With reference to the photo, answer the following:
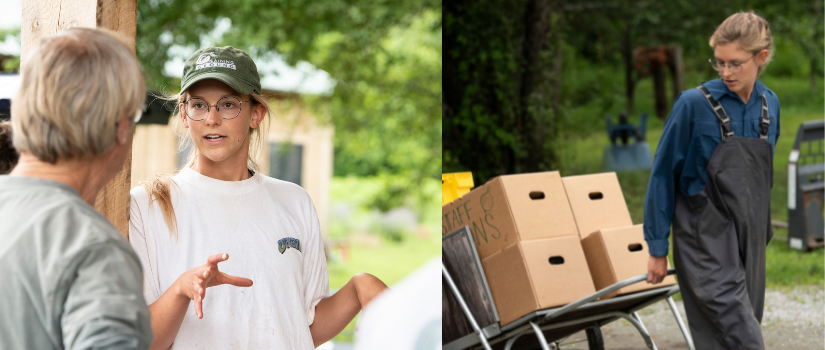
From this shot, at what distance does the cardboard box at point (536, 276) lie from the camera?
11.8 feet

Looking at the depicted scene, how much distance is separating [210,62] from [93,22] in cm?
36

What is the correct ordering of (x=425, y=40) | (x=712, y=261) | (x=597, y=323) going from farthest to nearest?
(x=425, y=40)
(x=597, y=323)
(x=712, y=261)

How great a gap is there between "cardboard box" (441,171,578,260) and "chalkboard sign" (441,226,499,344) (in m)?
0.12

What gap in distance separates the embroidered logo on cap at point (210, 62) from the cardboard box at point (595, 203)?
7.89ft

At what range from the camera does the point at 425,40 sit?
16156 millimetres

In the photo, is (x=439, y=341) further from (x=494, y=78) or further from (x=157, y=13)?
(x=157, y=13)

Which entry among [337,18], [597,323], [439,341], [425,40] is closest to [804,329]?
[597,323]

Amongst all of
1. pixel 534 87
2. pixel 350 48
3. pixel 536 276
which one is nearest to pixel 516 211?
pixel 536 276

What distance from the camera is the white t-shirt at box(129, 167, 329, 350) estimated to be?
1.99m

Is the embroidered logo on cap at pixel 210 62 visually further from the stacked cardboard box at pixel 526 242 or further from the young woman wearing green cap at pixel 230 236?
the stacked cardboard box at pixel 526 242

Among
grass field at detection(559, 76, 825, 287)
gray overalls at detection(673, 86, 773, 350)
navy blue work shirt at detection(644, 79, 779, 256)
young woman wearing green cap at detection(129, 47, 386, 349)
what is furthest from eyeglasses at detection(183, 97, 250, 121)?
grass field at detection(559, 76, 825, 287)

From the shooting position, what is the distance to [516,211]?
3.79 meters

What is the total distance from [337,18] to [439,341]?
889 centimetres

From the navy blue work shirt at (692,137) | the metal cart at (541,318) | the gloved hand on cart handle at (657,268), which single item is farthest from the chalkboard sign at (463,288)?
the navy blue work shirt at (692,137)
